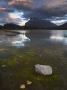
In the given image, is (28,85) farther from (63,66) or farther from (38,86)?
(63,66)

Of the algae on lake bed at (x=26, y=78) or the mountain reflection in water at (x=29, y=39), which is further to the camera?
the mountain reflection in water at (x=29, y=39)

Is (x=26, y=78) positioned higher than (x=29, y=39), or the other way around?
(x=26, y=78)

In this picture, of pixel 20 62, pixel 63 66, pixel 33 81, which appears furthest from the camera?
pixel 20 62

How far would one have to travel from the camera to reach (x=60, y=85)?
8250mm

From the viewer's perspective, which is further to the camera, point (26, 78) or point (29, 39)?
point (29, 39)

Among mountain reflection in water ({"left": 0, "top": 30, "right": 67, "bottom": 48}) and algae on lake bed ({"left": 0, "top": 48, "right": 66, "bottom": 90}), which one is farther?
mountain reflection in water ({"left": 0, "top": 30, "right": 67, "bottom": 48})

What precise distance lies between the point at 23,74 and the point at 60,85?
2.15m

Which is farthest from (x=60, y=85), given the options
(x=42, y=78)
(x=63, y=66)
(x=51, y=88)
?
(x=63, y=66)

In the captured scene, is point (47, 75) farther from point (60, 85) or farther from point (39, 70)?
point (60, 85)

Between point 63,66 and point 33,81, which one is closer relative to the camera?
point 33,81

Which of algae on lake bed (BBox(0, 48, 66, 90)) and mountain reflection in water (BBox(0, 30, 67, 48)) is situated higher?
algae on lake bed (BBox(0, 48, 66, 90))

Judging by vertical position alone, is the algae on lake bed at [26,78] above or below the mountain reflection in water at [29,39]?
above

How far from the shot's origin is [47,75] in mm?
9297

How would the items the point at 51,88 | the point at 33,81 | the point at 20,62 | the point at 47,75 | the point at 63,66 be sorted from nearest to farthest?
the point at 51,88 < the point at 33,81 < the point at 47,75 < the point at 63,66 < the point at 20,62
